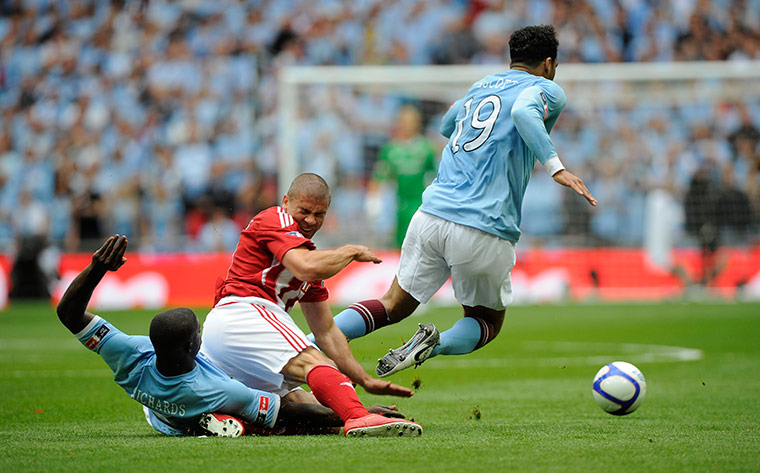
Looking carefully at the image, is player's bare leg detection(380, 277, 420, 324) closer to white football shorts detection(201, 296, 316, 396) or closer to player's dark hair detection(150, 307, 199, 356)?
white football shorts detection(201, 296, 316, 396)

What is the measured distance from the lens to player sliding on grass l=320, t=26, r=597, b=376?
5660 millimetres

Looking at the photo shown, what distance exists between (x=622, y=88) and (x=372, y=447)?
14448 mm

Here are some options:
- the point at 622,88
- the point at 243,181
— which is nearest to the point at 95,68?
the point at 243,181

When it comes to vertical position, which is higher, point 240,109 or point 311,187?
point 240,109

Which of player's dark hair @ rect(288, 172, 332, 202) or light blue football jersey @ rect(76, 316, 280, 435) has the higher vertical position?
player's dark hair @ rect(288, 172, 332, 202)

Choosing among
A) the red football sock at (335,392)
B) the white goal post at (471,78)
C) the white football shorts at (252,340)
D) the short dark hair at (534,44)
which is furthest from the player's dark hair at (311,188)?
the white goal post at (471,78)

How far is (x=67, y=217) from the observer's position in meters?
19.2

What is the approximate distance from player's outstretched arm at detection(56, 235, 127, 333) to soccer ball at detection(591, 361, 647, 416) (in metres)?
2.87

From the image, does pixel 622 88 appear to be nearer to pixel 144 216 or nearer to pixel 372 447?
pixel 144 216

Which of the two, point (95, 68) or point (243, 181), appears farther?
point (95, 68)

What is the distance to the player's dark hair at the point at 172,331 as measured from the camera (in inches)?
185

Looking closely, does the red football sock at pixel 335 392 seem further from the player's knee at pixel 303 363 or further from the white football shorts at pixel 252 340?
the white football shorts at pixel 252 340

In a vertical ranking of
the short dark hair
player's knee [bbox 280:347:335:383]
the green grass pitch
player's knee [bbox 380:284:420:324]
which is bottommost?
the green grass pitch

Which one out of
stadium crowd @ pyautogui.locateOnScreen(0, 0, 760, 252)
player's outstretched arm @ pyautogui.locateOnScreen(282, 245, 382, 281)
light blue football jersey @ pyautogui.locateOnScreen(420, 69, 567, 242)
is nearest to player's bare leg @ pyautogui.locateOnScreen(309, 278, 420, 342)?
light blue football jersey @ pyautogui.locateOnScreen(420, 69, 567, 242)
